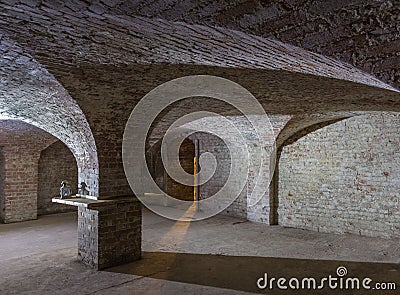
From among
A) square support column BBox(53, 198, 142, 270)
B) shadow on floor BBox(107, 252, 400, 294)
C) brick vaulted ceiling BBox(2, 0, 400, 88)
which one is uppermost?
brick vaulted ceiling BBox(2, 0, 400, 88)

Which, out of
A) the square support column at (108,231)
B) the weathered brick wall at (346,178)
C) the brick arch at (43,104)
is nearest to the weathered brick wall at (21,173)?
the brick arch at (43,104)

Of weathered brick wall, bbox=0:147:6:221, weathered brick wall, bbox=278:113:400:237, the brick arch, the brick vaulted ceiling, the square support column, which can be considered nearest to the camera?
the brick vaulted ceiling

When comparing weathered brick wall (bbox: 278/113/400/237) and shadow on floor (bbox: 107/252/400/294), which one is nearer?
shadow on floor (bbox: 107/252/400/294)

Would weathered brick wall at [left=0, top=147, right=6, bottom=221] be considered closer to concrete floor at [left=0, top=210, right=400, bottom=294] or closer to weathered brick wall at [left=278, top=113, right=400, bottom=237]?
concrete floor at [left=0, top=210, right=400, bottom=294]

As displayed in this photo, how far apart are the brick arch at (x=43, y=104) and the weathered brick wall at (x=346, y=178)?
4.67 meters


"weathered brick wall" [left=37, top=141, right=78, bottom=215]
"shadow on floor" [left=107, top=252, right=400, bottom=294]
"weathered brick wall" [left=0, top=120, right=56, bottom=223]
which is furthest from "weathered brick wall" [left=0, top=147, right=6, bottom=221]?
"shadow on floor" [left=107, top=252, right=400, bottom=294]

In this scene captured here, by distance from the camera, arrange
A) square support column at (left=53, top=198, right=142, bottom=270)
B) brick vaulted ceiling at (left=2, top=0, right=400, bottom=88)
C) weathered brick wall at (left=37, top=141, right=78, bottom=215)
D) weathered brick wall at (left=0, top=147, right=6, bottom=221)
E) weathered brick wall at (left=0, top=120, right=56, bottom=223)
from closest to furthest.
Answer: brick vaulted ceiling at (left=2, top=0, right=400, bottom=88), square support column at (left=53, top=198, right=142, bottom=270), weathered brick wall at (left=0, top=120, right=56, bottom=223), weathered brick wall at (left=0, top=147, right=6, bottom=221), weathered brick wall at (left=37, top=141, right=78, bottom=215)

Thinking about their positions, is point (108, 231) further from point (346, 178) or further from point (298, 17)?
point (346, 178)

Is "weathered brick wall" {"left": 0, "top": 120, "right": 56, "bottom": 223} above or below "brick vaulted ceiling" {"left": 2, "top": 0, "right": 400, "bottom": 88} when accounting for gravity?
below

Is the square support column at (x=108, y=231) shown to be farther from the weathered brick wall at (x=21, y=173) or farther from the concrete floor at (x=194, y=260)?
the weathered brick wall at (x=21, y=173)

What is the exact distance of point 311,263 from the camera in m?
5.25

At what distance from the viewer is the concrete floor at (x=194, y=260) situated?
14.4 ft

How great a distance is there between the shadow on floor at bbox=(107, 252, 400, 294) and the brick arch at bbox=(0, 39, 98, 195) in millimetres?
1438

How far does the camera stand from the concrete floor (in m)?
4.38
